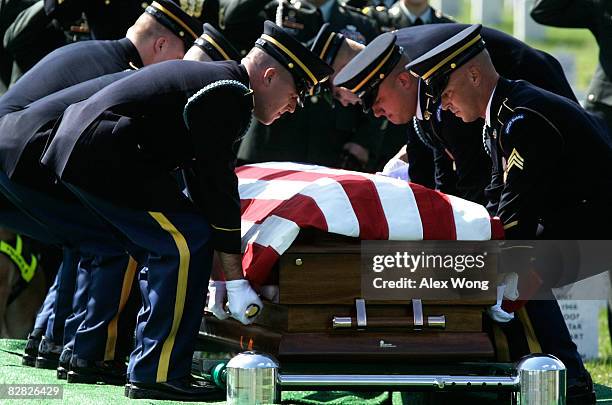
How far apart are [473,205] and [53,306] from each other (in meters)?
2.05

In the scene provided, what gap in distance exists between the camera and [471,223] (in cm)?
465

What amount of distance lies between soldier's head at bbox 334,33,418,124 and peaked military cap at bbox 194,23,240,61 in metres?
0.45

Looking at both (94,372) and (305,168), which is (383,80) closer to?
(305,168)

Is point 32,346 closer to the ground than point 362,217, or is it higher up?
closer to the ground

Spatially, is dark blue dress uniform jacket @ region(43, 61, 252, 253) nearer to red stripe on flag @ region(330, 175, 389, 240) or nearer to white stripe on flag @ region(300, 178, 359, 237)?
white stripe on flag @ region(300, 178, 359, 237)

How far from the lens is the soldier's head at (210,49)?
5.51m

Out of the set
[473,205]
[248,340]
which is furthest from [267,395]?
[473,205]

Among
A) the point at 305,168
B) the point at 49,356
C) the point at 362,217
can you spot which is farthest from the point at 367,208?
the point at 49,356

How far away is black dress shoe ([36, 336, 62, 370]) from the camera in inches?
223

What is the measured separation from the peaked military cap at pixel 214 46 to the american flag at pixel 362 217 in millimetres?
948

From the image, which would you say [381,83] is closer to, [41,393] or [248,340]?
[248,340]

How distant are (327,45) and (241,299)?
174 cm

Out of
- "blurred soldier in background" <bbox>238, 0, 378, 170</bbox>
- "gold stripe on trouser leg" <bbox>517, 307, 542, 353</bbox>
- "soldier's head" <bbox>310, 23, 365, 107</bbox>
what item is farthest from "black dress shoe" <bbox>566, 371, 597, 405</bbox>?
"blurred soldier in background" <bbox>238, 0, 378, 170</bbox>

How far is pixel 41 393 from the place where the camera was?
4660 mm
